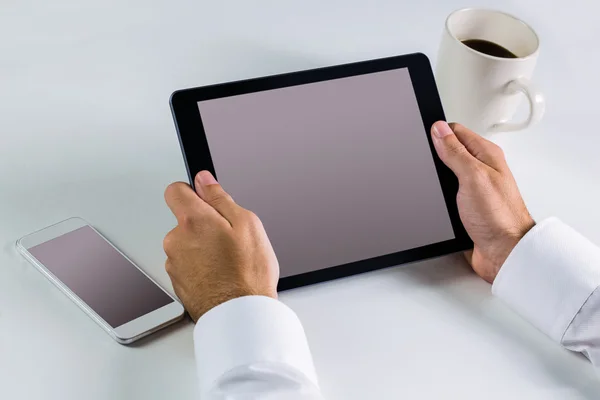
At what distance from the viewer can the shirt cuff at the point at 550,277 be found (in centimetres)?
81

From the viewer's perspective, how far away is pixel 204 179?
829 mm

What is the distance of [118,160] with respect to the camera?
3.24ft

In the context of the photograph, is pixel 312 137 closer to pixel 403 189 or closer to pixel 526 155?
pixel 403 189

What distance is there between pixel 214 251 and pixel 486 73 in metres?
0.44

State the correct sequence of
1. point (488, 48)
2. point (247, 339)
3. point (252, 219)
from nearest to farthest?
point (247, 339) → point (252, 219) → point (488, 48)

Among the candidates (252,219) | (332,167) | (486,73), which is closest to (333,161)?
(332,167)

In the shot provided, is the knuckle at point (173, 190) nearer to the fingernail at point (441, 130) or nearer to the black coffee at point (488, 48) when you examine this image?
the fingernail at point (441, 130)

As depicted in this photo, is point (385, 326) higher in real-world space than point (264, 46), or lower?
lower

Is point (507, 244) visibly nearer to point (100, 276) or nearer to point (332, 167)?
point (332, 167)

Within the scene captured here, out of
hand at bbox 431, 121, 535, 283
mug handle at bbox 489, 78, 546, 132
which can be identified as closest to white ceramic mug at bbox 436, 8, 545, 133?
mug handle at bbox 489, 78, 546, 132

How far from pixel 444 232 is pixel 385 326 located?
150 millimetres

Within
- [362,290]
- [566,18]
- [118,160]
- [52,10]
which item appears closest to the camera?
[362,290]

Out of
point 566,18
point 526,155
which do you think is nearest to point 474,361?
point 526,155

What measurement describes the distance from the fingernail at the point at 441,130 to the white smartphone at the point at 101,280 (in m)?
0.37
